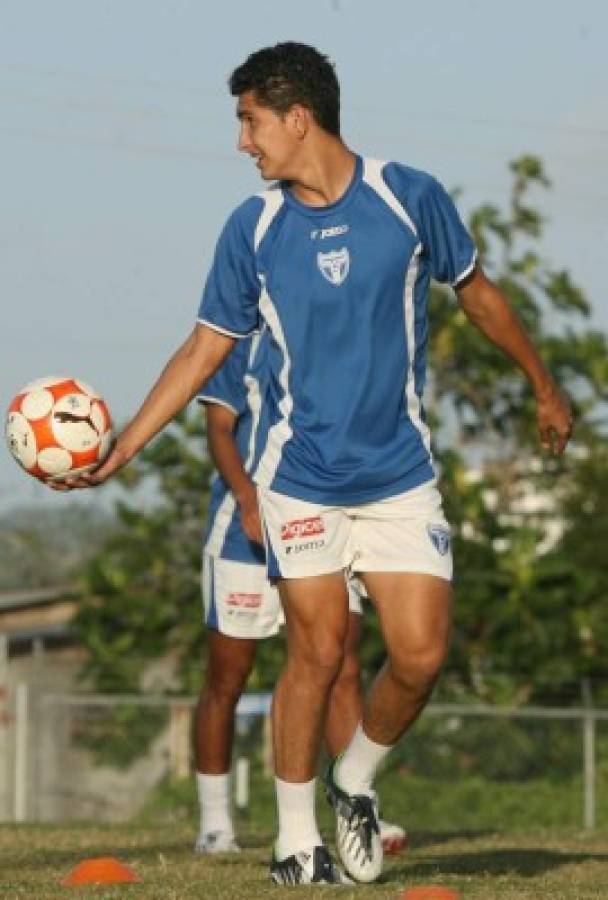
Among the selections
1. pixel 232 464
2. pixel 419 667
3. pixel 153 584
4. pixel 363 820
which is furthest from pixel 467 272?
pixel 153 584

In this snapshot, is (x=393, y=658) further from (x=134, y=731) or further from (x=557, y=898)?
(x=134, y=731)

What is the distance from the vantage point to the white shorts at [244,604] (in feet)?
31.0

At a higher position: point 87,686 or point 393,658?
point 393,658

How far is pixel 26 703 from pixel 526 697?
18.2ft

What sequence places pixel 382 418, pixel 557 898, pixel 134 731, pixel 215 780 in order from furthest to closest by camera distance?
pixel 134 731 < pixel 215 780 < pixel 382 418 < pixel 557 898

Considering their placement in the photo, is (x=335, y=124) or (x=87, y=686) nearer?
(x=335, y=124)

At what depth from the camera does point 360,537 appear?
23.7 feet

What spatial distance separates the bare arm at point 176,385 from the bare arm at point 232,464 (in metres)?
1.75

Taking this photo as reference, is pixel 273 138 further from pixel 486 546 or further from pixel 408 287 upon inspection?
pixel 486 546

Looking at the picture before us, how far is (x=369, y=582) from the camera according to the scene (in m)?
7.21

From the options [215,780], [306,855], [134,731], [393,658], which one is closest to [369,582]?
[393,658]

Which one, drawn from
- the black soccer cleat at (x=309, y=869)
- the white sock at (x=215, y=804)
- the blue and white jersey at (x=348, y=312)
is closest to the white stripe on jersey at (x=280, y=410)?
the blue and white jersey at (x=348, y=312)

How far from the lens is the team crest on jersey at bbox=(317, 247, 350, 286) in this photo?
6934 millimetres

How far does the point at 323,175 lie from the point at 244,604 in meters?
2.77
